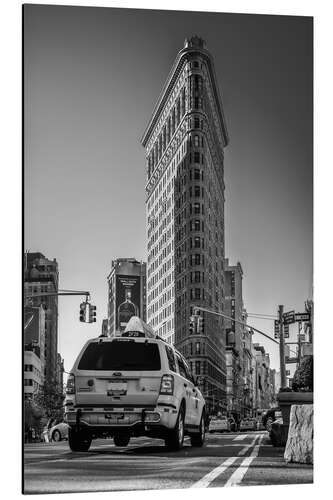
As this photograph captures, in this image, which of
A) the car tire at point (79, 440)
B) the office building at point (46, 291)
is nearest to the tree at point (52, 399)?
the office building at point (46, 291)

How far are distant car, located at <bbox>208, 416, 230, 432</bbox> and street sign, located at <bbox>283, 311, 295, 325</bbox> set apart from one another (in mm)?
1379

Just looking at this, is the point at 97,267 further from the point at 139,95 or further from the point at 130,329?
the point at 139,95

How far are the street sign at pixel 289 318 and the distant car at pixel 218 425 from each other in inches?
54.3

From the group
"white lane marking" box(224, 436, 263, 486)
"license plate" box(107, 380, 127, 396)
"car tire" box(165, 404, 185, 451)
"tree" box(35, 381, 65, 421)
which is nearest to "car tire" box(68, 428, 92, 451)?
"tree" box(35, 381, 65, 421)

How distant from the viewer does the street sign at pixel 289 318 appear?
1110cm

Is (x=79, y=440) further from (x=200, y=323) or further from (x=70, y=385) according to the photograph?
(x=200, y=323)

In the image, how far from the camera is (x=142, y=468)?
9742 mm

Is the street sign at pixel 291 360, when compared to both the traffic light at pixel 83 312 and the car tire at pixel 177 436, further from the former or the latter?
the traffic light at pixel 83 312

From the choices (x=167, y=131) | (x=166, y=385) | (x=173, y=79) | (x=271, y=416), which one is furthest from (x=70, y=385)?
(x=173, y=79)

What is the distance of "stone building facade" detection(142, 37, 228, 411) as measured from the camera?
1098 centimetres

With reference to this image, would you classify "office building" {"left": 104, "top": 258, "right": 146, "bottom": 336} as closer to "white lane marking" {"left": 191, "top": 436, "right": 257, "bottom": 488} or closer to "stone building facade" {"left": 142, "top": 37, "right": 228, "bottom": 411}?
"stone building facade" {"left": 142, "top": 37, "right": 228, "bottom": 411}

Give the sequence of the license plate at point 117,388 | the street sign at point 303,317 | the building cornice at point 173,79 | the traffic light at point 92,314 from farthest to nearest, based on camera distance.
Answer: the street sign at point 303,317, the building cornice at point 173,79, the traffic light at point 92,314, the license plate at point 117,388
